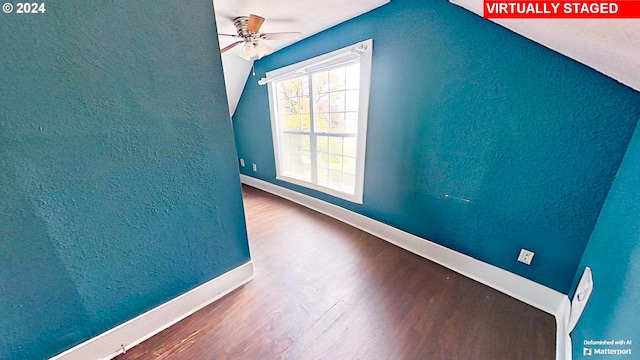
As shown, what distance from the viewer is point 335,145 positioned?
101 inches

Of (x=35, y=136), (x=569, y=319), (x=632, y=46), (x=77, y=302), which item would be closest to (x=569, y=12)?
(x=632, y=46)

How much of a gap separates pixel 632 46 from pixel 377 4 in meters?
1.56

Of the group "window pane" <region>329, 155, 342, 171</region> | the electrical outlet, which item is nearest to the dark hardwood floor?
the electrical outlet

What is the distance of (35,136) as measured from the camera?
839 mm

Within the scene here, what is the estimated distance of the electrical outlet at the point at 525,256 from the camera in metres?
1.40

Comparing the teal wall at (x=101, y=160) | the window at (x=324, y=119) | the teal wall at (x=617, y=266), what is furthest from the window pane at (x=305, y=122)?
the teal wall at (x=617, y=266)

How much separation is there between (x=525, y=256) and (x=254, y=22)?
2.61m

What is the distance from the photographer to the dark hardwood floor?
1155 mm

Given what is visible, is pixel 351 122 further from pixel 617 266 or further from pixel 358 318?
pixel 617 266

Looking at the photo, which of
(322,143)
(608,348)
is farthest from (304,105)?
(608,348)

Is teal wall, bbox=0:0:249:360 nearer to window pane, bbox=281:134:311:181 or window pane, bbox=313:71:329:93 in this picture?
window pane, bbox=313:71:329:93

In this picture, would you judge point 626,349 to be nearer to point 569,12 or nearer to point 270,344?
point 569,12

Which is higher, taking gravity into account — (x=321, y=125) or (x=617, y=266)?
(x=321, y=125)

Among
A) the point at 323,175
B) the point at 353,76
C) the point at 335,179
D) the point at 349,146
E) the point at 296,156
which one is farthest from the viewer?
the point at 296,156
